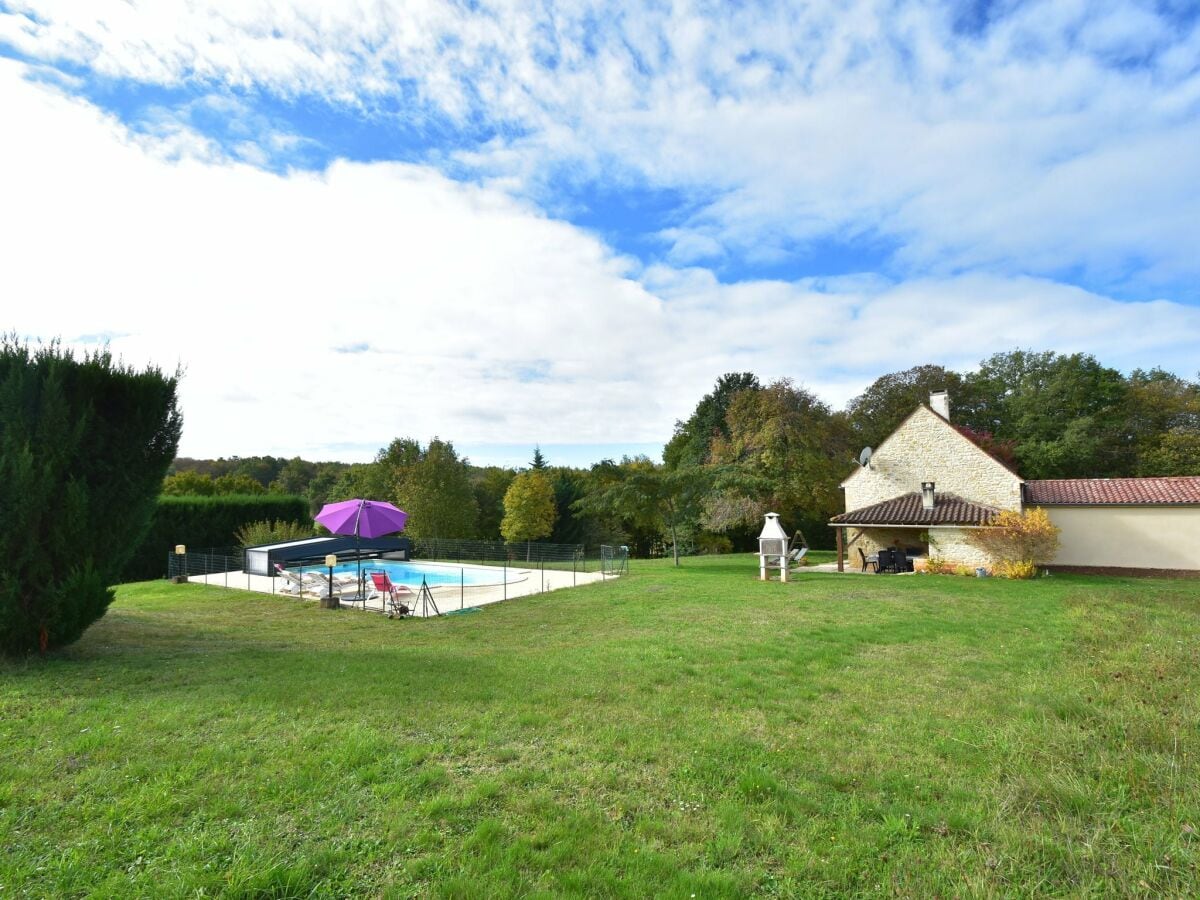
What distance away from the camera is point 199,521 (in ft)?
88.8

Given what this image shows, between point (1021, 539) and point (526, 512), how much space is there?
27.9 meters

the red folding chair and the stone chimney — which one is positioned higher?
the stone chimney

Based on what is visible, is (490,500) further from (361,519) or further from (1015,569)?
(1015,569)

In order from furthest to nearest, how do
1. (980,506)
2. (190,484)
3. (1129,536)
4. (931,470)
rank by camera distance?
(190,484), (931,470), (980,506), (1129,536)

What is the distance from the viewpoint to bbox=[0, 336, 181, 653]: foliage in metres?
7.14

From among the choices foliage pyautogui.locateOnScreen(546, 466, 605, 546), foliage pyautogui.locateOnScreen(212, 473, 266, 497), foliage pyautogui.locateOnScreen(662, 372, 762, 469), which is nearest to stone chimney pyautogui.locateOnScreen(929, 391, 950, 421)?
foliage pyautogui.locateOnScreen(662, 372, 762, 469)

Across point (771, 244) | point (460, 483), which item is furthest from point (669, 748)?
point (460, 483)

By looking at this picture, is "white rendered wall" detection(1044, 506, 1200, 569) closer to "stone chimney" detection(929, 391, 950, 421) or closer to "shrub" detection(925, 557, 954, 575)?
"shrub" detection(925, 557, 954, 575)

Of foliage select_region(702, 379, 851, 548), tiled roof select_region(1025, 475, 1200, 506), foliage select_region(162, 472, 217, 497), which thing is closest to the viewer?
tiled roof select_region(1025, 475, 1200, 506)

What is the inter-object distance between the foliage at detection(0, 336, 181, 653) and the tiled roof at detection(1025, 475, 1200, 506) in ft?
83.7

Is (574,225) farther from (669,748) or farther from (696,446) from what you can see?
(696,446)

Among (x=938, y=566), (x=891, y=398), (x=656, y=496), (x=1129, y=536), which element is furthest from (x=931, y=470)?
(x=891, y=398)

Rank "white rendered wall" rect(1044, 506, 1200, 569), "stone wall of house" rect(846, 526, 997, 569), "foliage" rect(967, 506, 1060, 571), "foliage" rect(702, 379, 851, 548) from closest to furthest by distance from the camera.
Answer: "foliage" rect(967, 506, 1060, 571), "white rendered wall" rect(1044, 506, 1200, 569), "stone wall of house" rect(846, 526, 997, 569), "foliage" rect(702, 379, 851, 548)

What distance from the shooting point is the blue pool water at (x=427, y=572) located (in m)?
20.7
